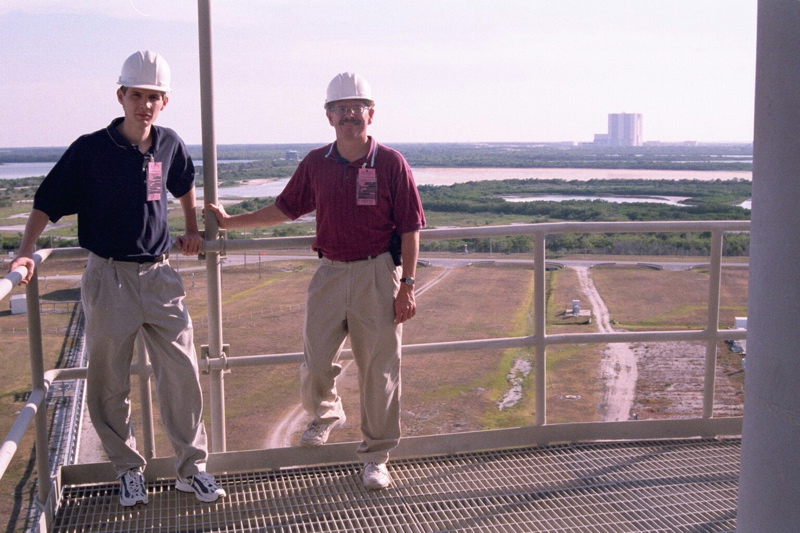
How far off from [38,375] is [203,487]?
0.76 meters

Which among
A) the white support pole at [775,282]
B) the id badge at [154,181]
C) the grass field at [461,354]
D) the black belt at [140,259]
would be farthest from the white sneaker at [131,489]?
the grass field at [461,354]

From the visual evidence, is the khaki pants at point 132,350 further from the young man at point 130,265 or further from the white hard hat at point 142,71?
the white hard hat at point 142,71

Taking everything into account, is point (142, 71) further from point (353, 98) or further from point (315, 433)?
point (315, 433)

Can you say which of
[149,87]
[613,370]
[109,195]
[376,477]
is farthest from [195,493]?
[613,370]

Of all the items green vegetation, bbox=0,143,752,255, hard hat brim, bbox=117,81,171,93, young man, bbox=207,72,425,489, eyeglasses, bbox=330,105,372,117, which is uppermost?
hard hat brim, bbox=117,81,171,93

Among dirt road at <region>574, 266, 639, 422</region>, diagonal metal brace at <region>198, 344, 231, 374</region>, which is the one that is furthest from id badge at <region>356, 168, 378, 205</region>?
dirt road at <region>574, 266, 639, 422</region>

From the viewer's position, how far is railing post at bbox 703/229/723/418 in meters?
3.85

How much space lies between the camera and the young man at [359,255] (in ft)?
10.5

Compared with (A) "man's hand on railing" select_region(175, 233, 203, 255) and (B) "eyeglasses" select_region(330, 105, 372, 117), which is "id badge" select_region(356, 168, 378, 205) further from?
(A) "man's hand on railing" select_region(175, 233, 203, 255)

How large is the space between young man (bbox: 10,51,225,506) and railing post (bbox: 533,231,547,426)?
5.07ft

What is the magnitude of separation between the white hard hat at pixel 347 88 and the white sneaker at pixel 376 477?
151 cm

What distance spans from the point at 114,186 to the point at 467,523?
5.94 feet

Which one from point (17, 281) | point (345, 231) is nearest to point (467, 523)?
point (345, 231)

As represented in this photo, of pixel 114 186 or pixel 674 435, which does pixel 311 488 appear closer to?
pixel 114 186
